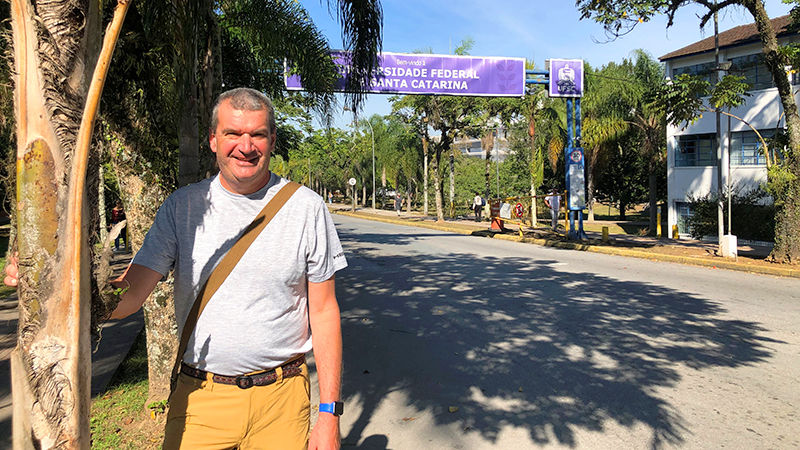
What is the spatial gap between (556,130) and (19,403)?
29.5 m

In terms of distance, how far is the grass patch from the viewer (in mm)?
3980

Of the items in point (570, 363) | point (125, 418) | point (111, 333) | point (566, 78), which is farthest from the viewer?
point (566, 78)

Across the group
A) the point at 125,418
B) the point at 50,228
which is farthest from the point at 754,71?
the point at 50,228

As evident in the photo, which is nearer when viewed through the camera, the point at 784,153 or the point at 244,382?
the point at 244,382

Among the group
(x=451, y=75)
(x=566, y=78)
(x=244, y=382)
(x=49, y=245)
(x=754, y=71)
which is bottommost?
(x=244, y=382)

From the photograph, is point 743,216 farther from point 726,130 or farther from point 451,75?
point 451,75

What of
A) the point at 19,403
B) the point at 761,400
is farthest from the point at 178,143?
the point at 761,400

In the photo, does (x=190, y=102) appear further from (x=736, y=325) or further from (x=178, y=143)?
(x=736, y=325)

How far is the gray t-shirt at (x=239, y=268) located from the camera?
6.71 ft

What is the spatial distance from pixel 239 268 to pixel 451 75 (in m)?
15.0

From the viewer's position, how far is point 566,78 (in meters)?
17.7

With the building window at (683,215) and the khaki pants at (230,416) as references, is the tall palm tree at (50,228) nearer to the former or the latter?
the khaki pants at (230,416)

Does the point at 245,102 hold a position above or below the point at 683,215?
above

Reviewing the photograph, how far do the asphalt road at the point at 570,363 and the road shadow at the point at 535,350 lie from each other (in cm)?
2
